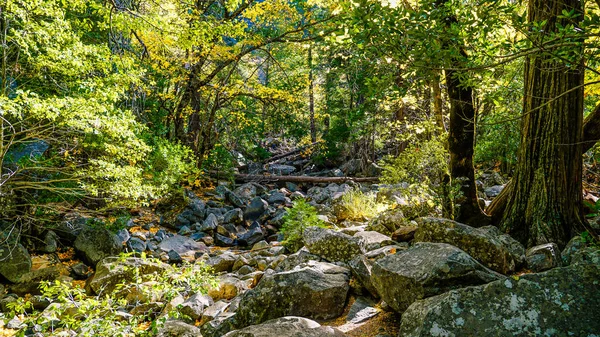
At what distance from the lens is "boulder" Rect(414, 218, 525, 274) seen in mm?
3479

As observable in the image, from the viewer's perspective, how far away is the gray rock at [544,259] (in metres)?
3.59

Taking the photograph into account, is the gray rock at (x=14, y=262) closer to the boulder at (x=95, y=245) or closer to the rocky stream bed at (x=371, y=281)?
the rocky stream bed at (x=371, y=281)

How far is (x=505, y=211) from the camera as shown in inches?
202

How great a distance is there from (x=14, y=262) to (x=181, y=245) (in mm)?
3088

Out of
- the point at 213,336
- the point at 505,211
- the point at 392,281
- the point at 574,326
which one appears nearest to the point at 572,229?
the point at 505,211

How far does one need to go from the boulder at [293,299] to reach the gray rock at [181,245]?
5.11 metres

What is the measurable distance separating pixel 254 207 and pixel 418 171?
5.59 meters

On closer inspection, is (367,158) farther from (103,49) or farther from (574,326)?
(574,326)

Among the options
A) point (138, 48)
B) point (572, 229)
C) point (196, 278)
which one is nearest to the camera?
point (196, 278)

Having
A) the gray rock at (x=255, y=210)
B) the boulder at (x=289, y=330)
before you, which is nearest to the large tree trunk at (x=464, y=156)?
the boulder at (x=289, y=330)

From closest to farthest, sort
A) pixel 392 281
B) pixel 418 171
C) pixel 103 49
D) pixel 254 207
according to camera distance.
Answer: pixel 392 281 → pixel 103 49 → pixel 418 171 → pixel 254 207

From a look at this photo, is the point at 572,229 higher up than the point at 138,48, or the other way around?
the point at 138,48

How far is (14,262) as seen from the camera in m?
6.24

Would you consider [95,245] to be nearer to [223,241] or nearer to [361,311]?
[223,241]
